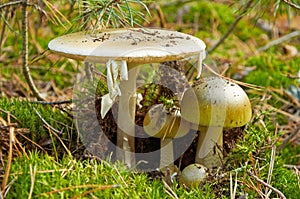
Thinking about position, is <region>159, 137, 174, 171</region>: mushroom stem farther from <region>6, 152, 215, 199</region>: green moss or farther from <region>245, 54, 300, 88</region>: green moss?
<region>245, 54, 300, 88</region>: green moss

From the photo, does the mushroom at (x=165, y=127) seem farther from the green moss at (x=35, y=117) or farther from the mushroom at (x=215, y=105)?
the green moss at (x=35, y=117)

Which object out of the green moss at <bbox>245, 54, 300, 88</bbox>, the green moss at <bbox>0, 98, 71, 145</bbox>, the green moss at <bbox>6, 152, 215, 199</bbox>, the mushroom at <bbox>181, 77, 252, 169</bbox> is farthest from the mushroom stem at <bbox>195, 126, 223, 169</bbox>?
the green moss at <bbox>245, 54, 300, 88</bbox>

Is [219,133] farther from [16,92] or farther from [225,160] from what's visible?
[16,92]

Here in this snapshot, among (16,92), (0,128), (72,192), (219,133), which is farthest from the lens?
(16,92)

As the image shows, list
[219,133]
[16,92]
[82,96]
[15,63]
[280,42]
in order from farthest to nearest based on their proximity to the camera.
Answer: [280,42]
[15,63]
[16,92]
[82,96]
[219,133]

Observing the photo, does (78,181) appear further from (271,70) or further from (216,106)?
(271,70)

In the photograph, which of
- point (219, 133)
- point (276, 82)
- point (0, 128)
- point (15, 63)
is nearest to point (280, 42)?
point (276, 82)
